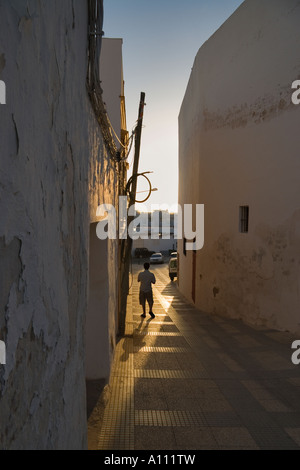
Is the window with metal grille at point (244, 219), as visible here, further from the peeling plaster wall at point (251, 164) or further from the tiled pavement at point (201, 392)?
the tiled pavement at point (201, 392)

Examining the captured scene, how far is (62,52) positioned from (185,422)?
401 cm

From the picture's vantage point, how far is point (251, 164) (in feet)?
31.7

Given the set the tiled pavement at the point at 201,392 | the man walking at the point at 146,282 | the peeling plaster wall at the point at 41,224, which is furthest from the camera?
the man walking at the point at 146,282

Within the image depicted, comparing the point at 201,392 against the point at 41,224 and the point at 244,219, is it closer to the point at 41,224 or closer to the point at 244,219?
the point at 41,224

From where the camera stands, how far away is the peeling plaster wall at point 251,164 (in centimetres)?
862

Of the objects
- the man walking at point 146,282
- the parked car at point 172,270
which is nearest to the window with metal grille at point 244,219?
the man walking at point 146,282

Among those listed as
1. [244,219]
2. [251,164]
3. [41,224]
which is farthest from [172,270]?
[41,224]

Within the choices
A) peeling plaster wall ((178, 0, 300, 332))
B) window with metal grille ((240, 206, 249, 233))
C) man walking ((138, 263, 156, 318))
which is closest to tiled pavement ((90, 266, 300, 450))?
man walking ((138, 263, 156, 318))

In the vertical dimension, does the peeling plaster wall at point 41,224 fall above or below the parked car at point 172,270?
above

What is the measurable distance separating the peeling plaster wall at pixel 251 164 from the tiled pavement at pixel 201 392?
150 cm

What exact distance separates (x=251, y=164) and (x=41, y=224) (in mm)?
8725

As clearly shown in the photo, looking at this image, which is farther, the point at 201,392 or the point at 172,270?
the point at 172,270

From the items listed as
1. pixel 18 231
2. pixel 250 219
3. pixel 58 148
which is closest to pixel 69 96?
pixel 58 148

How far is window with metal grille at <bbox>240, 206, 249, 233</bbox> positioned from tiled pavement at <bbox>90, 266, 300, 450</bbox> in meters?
2.79
